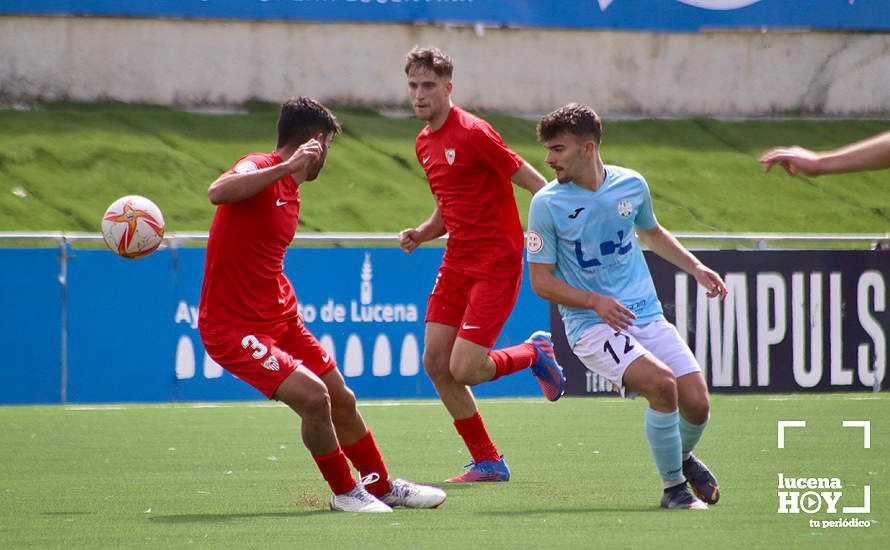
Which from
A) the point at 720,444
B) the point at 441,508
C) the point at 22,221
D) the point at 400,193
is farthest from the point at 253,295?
the point at 400,193

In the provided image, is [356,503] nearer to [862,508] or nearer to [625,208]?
[625,208]

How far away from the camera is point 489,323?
8281 millimetres

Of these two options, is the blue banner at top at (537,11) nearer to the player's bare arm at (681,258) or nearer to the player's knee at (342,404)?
the player's bare arm at (681,258)

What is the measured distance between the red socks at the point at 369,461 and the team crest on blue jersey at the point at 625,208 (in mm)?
1744

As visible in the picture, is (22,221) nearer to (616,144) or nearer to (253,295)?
(616,144)

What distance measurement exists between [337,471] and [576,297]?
4.80 feet

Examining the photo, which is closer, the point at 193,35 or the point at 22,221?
the point at 22,221

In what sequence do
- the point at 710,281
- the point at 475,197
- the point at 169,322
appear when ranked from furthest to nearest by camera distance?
the point at 169,322 → the point at 475,197 → the point at 710,281

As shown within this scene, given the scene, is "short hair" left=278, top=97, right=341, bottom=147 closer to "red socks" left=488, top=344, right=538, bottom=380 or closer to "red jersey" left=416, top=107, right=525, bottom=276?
"red jersey" left=416, top=107, right=525, bottom=276

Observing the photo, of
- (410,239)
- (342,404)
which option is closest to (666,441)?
(342,404)

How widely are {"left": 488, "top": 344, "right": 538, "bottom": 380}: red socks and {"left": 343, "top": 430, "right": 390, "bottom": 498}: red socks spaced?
4.78 ft

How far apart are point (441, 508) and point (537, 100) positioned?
21.6 m

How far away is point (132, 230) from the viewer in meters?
8.63

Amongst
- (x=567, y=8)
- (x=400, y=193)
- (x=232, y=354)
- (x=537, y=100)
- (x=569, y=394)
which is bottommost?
(x=569, y=394)
